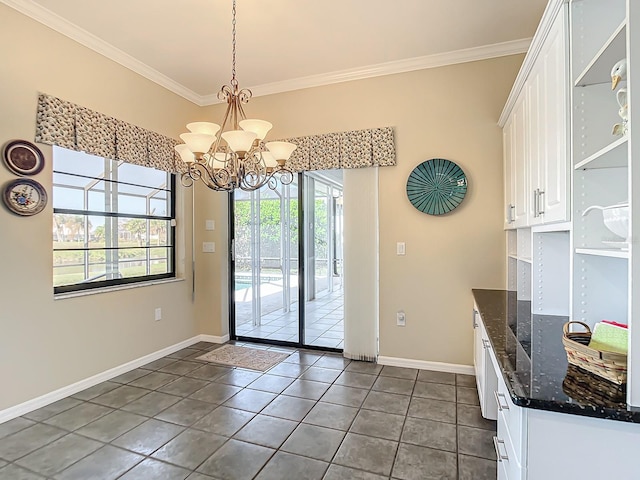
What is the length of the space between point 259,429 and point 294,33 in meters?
3.01

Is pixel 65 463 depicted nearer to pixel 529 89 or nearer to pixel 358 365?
pixel 358 365

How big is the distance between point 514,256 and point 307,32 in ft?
8.31

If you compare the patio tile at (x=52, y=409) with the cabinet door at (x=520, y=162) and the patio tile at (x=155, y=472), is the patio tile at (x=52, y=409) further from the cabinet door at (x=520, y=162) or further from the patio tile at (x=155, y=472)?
the cabinet door at (x=520, y=162)

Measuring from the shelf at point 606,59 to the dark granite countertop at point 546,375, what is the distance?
1.12 metres

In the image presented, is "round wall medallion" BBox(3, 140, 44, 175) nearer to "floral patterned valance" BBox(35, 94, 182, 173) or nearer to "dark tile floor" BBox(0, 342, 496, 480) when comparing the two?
"floral patterned valance" BBox(35, 94, 182, 173)

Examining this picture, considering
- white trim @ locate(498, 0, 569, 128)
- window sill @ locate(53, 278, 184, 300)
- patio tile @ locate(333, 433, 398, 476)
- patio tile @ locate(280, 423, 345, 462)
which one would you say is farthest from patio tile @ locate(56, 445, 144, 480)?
white trim @ locate(498, 0, 569, 128)

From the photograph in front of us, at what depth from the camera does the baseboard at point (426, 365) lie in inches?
129

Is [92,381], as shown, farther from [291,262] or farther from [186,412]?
[291,262]

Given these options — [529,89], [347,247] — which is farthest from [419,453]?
[529,89]

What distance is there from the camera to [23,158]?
8.32ft

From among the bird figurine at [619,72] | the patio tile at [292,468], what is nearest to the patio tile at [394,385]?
the patio tile at [292,468]

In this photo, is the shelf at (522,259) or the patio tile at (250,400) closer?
the shelf at (522,259)

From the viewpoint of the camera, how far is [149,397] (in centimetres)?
281

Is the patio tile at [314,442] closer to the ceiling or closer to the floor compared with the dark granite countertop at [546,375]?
closer to the floor
